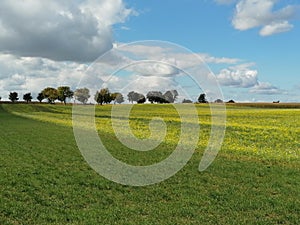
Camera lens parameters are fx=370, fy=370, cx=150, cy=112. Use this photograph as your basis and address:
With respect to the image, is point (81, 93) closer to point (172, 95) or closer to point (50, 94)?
point (172, 95)

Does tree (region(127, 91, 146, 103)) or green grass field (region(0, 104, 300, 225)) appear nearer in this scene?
green grass field (region(0, 104, 300, 225))

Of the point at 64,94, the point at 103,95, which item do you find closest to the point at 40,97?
the point at 64,94

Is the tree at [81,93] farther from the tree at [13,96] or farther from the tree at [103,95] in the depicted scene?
the tree at [13,96]

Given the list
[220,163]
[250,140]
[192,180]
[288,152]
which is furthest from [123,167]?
[250,140]

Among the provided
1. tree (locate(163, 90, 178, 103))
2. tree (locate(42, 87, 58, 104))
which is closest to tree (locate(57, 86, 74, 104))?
tree (locate(42, 87, 58, 104))

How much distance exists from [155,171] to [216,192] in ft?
14.7

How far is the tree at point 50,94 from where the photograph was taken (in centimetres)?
16132

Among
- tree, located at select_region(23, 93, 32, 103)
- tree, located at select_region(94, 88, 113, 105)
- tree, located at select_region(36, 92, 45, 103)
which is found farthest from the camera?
tree, located at select_region(23, 93, 32, 103)

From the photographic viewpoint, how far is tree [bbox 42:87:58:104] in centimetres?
16132

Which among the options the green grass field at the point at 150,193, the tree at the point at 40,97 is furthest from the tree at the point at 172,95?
the tree at the point at 40,97

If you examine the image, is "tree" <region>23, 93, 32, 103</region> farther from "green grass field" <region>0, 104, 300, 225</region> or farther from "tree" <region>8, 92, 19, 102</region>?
"green grass field" <region>0, 104, 300, 225</region>

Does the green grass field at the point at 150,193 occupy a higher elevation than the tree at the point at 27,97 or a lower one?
lower

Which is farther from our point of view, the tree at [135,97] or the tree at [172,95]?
the tree at [135,97]

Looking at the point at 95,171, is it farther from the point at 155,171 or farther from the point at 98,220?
the point at 98,220
